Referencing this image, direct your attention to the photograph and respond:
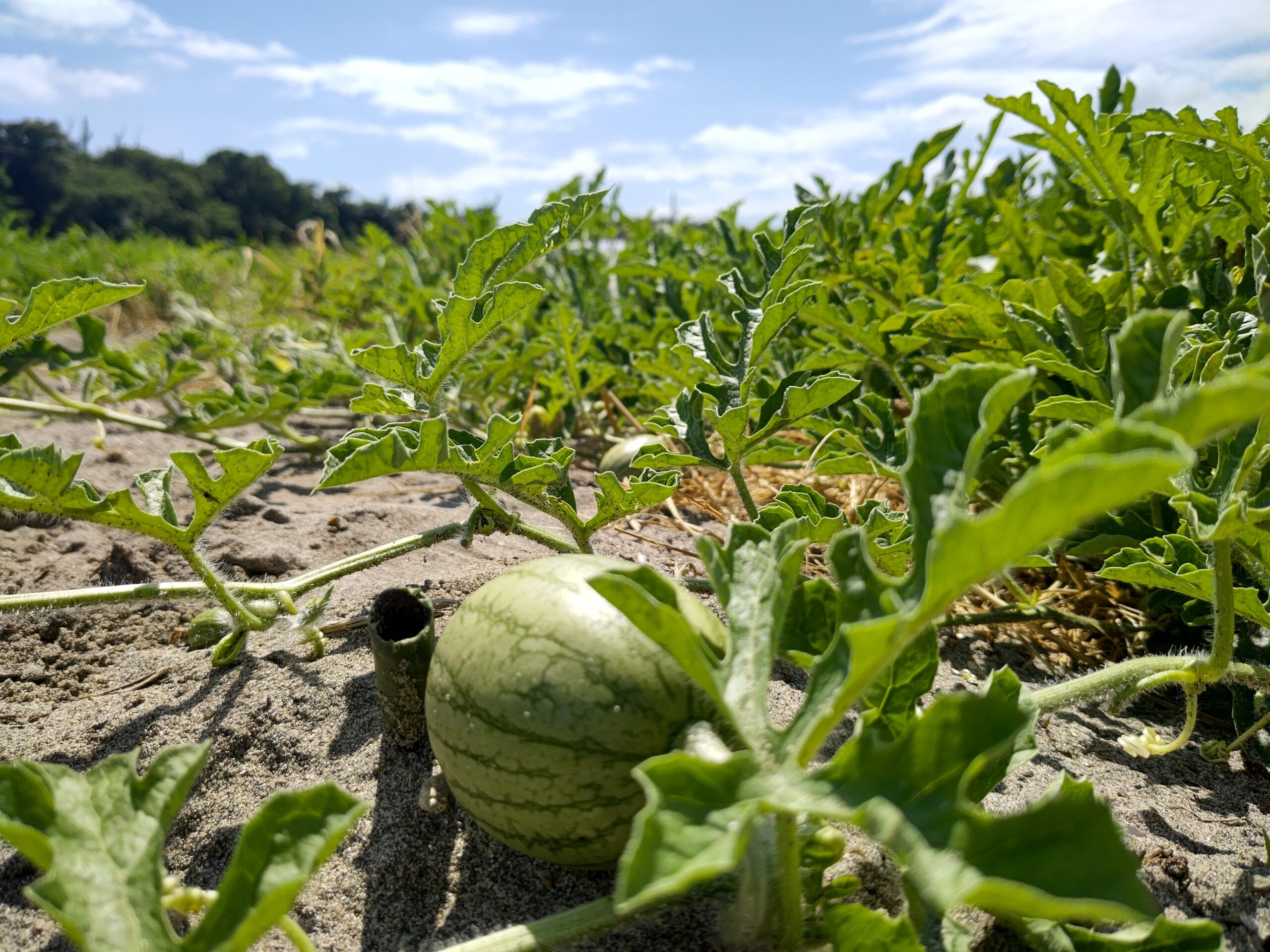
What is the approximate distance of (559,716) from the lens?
49.1 inches

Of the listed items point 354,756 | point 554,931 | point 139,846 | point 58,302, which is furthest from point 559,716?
point 58,302

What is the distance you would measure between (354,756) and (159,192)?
184 feet

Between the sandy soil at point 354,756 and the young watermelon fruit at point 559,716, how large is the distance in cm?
18

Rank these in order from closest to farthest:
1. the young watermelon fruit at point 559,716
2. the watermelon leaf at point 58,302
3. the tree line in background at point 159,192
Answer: the young watermelon fruit at point 559,716 < the watermelon leaf at point 58,302 < the tree line in background at point 159,192

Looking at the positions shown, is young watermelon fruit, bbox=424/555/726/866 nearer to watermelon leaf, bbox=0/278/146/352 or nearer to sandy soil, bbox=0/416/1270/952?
sandy soil, bbox=0/416/1270/952

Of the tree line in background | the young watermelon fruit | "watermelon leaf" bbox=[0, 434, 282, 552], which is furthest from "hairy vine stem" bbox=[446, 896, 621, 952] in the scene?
the tree line in background

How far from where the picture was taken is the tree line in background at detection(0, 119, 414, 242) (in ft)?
145

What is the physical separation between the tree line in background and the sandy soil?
38060 millimetres

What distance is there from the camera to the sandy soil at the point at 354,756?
1.38 meters

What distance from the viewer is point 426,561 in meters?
2.61

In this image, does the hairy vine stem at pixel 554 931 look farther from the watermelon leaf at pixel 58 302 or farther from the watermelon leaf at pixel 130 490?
the watermelon leaf at pixel 58 302

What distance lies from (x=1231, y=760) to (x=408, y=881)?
1.76 metres

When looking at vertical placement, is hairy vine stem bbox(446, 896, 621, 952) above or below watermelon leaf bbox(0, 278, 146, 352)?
below

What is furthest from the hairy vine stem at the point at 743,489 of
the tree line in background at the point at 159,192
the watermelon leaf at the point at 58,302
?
the tree line in background at the point at 159,192
